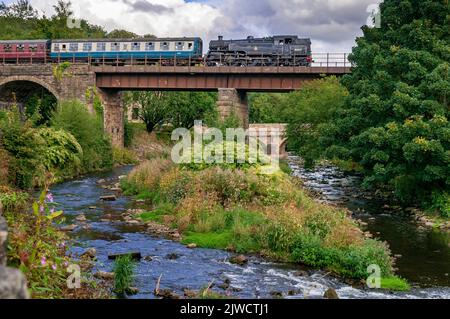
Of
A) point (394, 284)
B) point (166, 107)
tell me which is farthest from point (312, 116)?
point (166, 107)

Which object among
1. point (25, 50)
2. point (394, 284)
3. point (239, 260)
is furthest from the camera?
point (25, 50)

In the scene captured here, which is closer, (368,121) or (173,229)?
(173,229)

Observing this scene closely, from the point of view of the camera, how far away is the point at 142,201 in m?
26.4

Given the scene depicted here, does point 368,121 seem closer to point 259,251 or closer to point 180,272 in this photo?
point 259,251

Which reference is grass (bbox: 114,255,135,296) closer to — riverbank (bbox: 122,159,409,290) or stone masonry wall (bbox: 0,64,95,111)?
riverbank (bbox: 122,159,409,290)

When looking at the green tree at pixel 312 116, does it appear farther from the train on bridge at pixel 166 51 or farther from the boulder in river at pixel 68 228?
the boulder in river at pixel 68 228

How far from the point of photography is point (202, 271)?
49.7 feet

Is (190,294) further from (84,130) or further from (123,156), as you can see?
(123,156)

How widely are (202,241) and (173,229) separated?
7.19 ft

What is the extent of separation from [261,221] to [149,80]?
3134 cm

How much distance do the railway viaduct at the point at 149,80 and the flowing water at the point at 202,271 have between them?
24461 mm

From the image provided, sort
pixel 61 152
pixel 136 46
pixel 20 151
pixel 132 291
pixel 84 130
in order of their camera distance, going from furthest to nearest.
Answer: pixel 136 46, pixel 84 130, pixel 61 152, pixel 20 151, pixel 132 291
